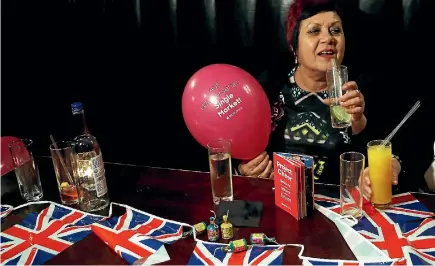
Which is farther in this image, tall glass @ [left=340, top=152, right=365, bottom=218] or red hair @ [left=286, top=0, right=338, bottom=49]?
red hair @ [left=286, top=0, right=338, bottom=49]

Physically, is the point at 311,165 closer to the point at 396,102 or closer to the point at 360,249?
the point at 360,249

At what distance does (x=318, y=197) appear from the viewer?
4.89ft

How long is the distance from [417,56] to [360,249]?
4.13 feet

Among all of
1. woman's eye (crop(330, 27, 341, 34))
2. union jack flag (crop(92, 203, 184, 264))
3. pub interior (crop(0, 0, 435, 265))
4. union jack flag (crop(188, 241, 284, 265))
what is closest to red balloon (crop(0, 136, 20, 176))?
pub interior (crop(0, 0, 435, 265))

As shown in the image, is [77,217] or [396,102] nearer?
[77,217]

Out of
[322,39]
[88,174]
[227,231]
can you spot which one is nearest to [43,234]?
[88,174]

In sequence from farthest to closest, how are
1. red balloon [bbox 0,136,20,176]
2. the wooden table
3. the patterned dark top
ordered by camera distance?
the patterned dark top < red balloon [bbox 0,136,20,176] < the wooden table

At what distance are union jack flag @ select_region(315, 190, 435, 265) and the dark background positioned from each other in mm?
747

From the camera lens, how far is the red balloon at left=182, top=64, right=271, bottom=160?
1.66 meters

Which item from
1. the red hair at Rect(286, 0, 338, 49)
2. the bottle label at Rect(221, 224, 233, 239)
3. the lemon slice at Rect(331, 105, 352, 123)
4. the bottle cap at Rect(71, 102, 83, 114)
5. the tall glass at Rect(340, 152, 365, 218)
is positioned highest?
the red hair at Rect(286, 0, 338, 49)

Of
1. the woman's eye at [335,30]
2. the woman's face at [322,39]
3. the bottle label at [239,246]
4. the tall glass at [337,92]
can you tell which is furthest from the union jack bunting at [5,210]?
the woman's eye at [335,30]

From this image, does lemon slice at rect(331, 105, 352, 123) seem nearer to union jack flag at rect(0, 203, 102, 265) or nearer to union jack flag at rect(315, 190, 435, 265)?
union jack flag at rect(315, 190, 435, 265)

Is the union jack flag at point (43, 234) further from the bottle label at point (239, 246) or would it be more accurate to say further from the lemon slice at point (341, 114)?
the lemon slice at point (341, 114)

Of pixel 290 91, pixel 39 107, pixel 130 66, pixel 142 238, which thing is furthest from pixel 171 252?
pixel 39 107
